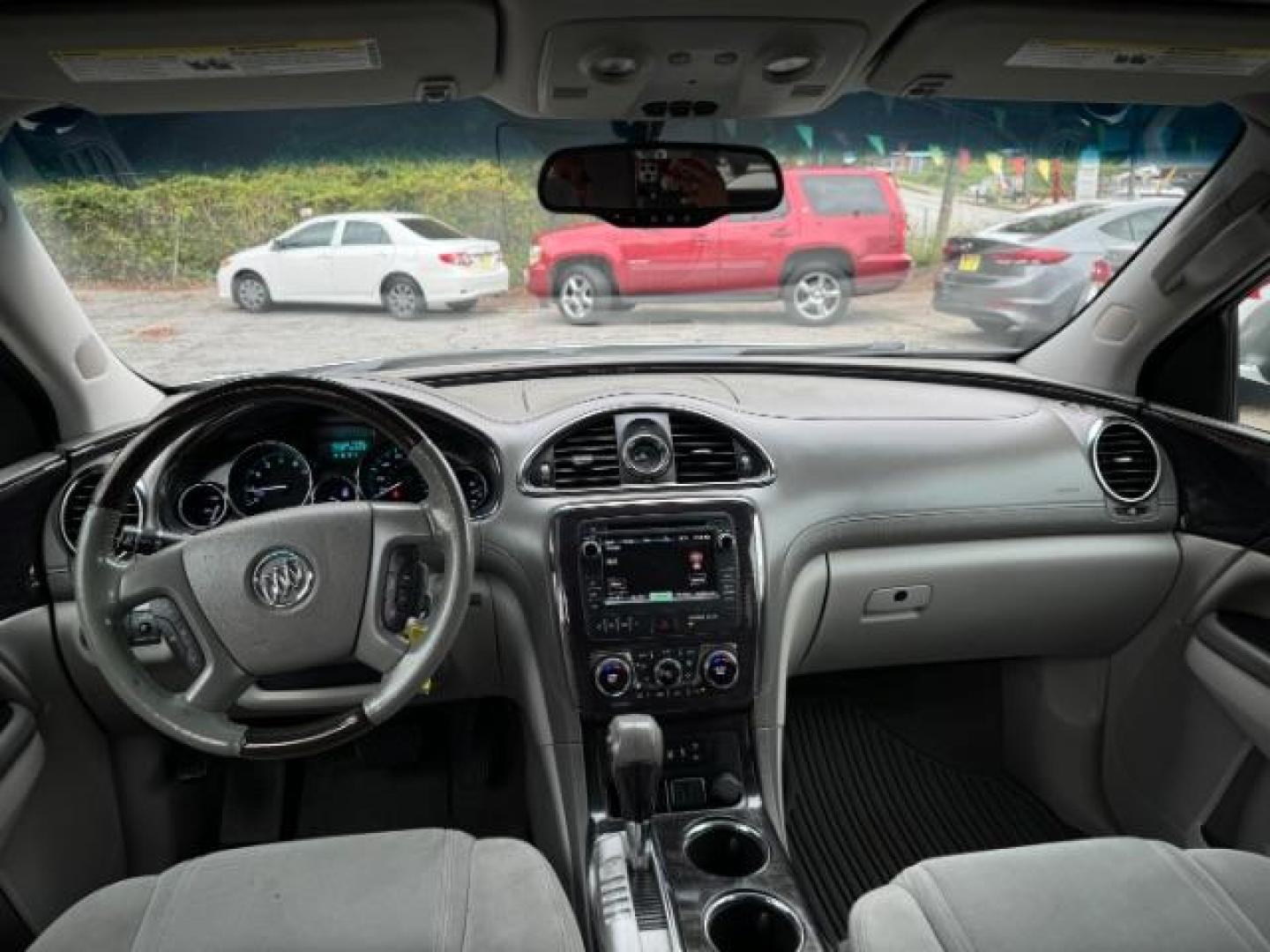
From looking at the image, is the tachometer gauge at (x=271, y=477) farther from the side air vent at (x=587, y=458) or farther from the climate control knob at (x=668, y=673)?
the climate control knob at (x=668, y=673)

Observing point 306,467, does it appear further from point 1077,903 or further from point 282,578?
point 1077,903

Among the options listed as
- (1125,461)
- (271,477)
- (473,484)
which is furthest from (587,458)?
(1125,461)

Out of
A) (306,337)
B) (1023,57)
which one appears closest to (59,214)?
(306,337)

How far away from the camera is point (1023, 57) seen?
71.6 inches

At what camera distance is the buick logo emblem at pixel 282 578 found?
75.5 inches

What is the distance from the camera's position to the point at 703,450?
2.59 m

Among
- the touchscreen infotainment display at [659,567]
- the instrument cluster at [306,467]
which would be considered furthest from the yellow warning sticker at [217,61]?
the touchscreen infotainment display at [659,567]

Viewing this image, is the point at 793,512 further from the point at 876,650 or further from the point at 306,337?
the point at 306,337

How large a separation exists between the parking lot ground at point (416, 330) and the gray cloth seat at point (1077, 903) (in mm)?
1814

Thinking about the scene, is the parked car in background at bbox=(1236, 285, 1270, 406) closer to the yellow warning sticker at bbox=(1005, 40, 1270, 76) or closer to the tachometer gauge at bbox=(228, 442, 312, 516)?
the yellow warning sticker at bbox=(1005, 40, 1270, 76)

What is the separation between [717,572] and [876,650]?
0.73 m

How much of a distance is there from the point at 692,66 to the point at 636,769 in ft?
4.79

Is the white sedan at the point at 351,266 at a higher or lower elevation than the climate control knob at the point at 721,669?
higher

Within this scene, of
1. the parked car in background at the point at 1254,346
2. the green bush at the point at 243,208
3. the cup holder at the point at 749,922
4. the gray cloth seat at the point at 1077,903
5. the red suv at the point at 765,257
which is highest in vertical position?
the green bush at the point at 243,208
